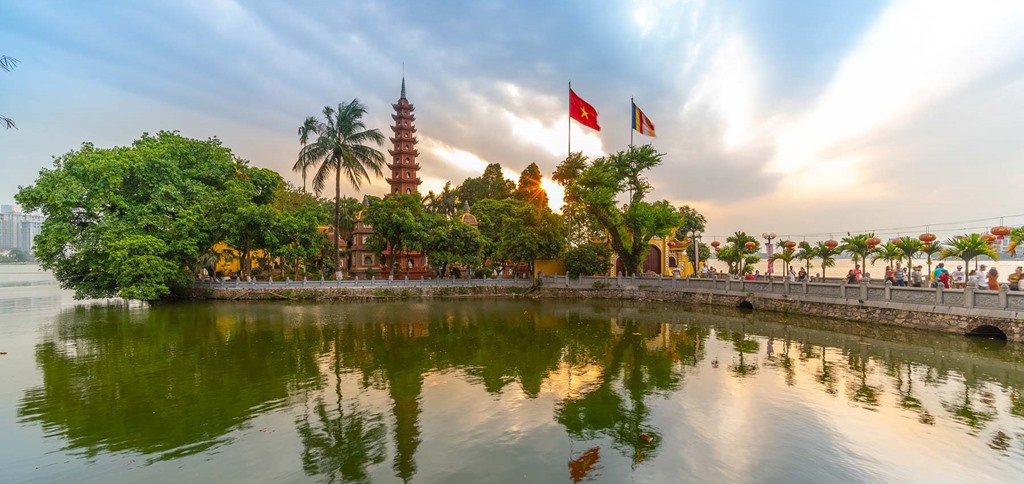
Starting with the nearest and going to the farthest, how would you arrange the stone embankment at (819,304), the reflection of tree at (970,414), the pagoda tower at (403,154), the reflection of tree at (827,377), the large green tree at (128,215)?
the reflection of tree at (970,414)
the reflection of tree at (827,377)
the stone embankment at (819,304)
the large green tree at (128,215)
the pagoda tower at (403,154)

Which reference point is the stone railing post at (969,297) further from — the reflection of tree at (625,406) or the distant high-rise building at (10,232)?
the distant high-rise building at (10,232)

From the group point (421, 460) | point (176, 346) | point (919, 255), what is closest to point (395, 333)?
point (176, 346)

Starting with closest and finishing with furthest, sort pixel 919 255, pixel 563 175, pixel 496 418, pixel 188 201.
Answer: pixel 496 418, pixel 188 201, pixel 919 255, pixel 563 175

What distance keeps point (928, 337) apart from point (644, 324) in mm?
10178

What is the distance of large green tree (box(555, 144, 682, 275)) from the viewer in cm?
3209

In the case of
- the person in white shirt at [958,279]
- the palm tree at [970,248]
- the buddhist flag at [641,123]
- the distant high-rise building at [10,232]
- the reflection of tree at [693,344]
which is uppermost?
the buddhist flag at [641,123]

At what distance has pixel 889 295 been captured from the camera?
1870cm

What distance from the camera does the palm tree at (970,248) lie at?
2280 centimetres

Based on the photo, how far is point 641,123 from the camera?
1247 inches

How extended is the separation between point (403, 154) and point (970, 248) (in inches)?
1779

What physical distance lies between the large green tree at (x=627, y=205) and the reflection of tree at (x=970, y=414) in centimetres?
2308

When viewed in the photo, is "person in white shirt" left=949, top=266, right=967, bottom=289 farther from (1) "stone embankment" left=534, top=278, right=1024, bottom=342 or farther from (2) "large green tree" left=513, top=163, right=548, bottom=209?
(2) "large green tree" left=513, top=163, right=548, bottom=209

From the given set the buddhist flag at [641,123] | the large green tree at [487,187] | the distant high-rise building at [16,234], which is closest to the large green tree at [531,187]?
the large green tree at [487,187]

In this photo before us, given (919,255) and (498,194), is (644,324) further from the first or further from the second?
(498,194)
